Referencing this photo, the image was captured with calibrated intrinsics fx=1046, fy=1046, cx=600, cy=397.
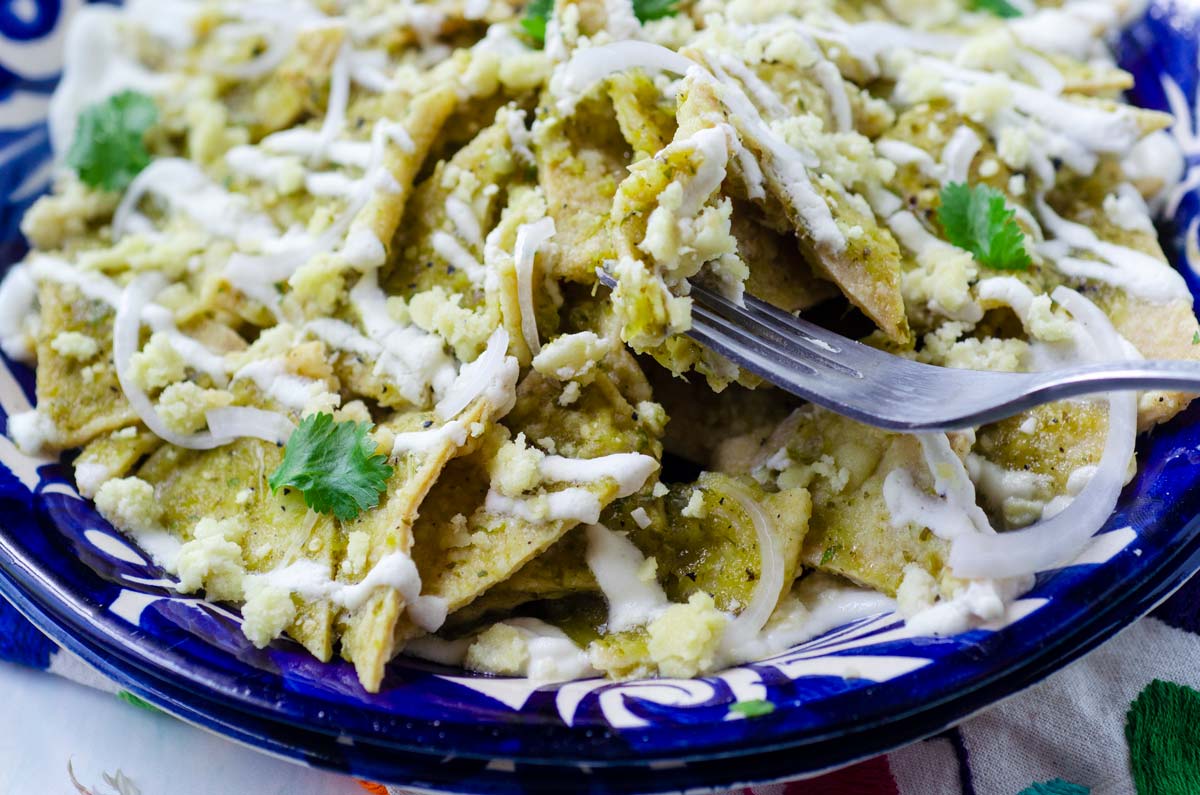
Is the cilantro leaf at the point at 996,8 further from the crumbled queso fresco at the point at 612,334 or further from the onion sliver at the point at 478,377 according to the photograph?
the onion sliver at the point at 478,377

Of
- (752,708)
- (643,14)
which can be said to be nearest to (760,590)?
(752,708)

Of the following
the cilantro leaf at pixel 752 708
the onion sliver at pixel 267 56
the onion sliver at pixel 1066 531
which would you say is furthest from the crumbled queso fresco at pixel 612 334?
the onion sliver at pixel 267 56

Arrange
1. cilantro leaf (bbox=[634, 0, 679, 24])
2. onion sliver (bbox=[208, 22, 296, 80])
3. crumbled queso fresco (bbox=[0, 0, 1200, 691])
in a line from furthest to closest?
onion sliver (bbox=[208, 22, 296, 80]), cilantro leaf (bbox=[634, 0, 679, 24]), crumbled queso fresco (bbox=[0, 0, 1200, 691])

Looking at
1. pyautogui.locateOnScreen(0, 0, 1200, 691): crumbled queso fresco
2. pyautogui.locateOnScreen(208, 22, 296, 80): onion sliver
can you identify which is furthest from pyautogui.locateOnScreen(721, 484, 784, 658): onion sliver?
pyautogui.locateOnScreen(208, 22, 296, 80): onion sliver

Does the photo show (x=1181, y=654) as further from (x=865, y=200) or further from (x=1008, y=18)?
(x=1008, y=18)

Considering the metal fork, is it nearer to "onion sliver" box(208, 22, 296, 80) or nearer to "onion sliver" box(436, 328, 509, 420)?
"onion sliver" box(436, 328, 509, 420)

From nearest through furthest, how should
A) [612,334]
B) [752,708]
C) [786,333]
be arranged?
[752,708], [786,333], [612,334]

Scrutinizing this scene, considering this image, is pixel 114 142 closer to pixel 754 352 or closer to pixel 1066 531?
pixel 754 352
